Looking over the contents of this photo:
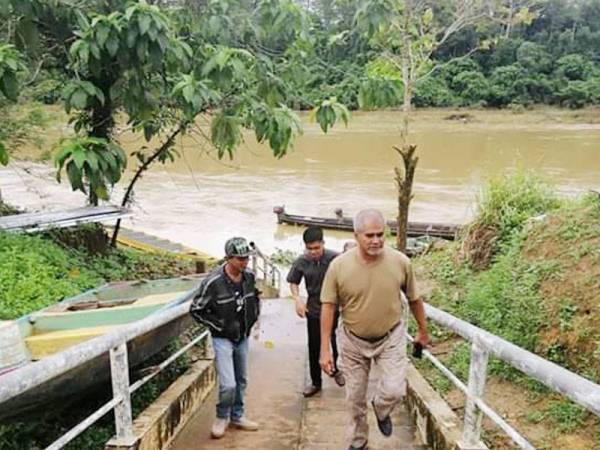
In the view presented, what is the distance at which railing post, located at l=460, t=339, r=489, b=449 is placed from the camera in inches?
116

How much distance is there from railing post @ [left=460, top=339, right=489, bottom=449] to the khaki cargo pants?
39 cm

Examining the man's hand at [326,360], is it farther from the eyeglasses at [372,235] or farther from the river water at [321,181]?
the river water at [321,181]

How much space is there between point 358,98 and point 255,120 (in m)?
0.86

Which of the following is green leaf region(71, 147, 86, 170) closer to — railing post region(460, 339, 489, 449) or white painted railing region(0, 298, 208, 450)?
white painted railing region(0, 298, 208, 450)

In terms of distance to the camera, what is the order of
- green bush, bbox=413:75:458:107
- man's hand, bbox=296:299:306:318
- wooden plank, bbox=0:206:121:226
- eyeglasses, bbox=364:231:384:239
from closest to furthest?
eyeglasses, bbox=364:231:384:239 < man's hand, bbox=296:299:306:318 < wooden plank, bbox=0:206:121:226 < green bush, bbox=413:75:458:107

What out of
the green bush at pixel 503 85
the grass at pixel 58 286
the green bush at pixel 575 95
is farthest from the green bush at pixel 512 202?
the green bush at pixel 575 95

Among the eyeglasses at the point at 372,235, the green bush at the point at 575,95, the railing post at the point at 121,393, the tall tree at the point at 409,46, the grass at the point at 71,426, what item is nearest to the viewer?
the railing post at the point at 121,393

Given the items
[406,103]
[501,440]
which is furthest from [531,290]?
[406,103]

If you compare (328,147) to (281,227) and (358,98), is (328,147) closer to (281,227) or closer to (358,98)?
(281,227)

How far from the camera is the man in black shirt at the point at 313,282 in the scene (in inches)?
189

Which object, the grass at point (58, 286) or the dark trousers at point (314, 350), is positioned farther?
the dark trousers at point (314, 350)

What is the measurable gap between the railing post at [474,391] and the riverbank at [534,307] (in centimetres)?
111

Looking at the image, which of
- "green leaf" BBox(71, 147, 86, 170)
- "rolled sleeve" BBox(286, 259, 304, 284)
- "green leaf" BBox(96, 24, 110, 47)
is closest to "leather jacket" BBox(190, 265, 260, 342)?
"rolled sleeve" BBox(286, 259, 304, 284)

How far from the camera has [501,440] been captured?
14.0 feet
